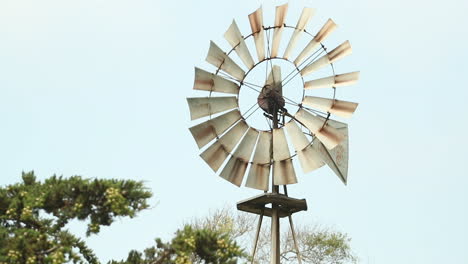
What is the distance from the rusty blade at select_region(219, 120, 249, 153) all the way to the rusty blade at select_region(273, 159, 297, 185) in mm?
630

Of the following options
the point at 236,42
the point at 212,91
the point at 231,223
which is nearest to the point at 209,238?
the point at 212,91

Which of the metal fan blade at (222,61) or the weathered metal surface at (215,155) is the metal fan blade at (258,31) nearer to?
the metal fan blade at (222,61)

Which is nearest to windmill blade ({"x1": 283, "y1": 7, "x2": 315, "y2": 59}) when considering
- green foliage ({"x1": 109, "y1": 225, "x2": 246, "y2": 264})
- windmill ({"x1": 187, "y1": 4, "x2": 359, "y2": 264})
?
windmill ({"x1": 187, "y1": 4, "x2": 359, "y2": 264})

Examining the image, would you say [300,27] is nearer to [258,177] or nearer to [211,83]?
[211,83]

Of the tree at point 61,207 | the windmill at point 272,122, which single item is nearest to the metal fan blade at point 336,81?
the windmill at point 272,122

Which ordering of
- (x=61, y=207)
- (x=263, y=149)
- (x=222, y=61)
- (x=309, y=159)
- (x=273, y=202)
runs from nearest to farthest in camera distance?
(x=61, y=207) → (x=273, y=202) → (x=309, y=159) → (x=263, y=149) → (x=222, y=61)

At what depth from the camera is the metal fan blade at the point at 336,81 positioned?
7844mm

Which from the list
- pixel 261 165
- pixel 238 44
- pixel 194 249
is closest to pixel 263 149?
pixel 261 165

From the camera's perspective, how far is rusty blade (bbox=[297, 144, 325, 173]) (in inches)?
296

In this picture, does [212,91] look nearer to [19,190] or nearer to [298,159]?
[298,159]

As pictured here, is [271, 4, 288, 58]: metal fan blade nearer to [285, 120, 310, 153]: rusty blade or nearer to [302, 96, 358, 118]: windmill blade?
[302, 96, 358, 118]: windmill blade

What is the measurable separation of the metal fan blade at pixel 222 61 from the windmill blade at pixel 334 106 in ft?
3.47

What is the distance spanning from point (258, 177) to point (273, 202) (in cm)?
43

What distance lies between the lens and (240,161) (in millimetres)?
7824
